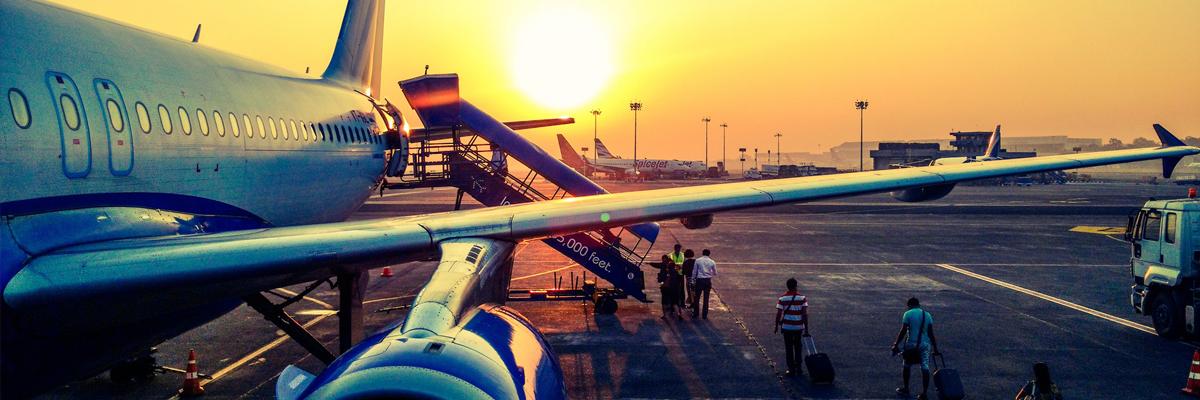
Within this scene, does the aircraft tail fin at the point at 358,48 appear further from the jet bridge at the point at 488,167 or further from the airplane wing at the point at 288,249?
the airplane wing at the point at 288,249

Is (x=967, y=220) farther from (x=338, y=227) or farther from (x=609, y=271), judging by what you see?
(x=338, y=227)

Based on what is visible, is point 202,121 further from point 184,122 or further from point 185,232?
point 185,232

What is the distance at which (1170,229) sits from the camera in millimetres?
18656

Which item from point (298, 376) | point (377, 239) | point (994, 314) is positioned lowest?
point (994, 314)

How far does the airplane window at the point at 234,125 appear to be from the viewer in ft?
33.7

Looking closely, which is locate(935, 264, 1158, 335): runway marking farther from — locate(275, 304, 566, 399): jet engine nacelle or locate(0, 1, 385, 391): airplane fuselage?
locate(0, 1, 385, 391): airplane fuselage

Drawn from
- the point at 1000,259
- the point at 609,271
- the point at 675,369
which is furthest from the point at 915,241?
the point at 675,369

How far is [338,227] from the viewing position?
7809 millimetres

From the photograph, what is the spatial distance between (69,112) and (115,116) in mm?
657

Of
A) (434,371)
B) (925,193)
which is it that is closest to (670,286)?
(925,193)

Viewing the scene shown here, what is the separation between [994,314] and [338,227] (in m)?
19.0

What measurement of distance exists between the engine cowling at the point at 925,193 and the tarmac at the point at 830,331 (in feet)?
11.8

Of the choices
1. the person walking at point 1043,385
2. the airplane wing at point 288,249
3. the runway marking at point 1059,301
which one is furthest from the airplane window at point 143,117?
the runway marking at point 1059,301

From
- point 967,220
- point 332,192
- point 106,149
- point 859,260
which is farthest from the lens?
point 967,220
